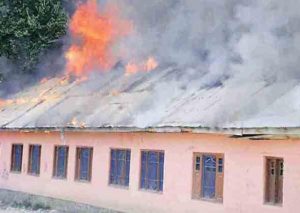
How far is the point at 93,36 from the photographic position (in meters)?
22.7

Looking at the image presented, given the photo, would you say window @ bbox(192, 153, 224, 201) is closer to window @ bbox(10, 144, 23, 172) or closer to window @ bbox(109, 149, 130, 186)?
window @ bbox(109, 149, 130, 186)

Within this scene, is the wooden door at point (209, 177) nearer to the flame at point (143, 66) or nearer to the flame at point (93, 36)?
the flame at point (143, 66)

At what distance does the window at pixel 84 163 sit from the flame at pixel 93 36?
5022 mm

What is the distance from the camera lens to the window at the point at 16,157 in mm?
18297

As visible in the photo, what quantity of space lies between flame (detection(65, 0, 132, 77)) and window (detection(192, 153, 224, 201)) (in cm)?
852

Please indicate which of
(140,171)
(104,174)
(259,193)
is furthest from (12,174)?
(259,193)

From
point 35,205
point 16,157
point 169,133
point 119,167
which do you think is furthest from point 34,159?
point 169,133

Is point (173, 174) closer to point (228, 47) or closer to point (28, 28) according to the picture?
point (228, 47)

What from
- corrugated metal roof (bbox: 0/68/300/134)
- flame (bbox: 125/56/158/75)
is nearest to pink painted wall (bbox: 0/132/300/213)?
corrugated metal roof (bbox: 0/68/300/134)

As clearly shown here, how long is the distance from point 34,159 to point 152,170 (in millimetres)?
5710

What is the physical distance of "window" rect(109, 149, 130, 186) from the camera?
46.6 ft

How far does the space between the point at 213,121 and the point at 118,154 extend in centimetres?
415

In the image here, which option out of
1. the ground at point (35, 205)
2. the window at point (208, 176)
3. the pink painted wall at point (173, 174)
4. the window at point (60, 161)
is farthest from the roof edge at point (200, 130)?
the ground at point (35, 205)

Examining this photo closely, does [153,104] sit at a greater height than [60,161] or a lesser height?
greater
